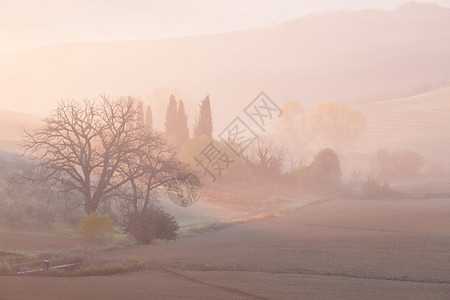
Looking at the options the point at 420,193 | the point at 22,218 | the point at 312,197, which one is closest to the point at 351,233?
the point at 22,218

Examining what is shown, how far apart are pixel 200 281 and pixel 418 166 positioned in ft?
300

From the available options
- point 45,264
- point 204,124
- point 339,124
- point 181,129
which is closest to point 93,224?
point 45,264

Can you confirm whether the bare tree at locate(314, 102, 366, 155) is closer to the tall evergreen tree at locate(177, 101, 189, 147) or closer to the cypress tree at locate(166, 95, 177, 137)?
the tall evergreen tree at locate(177, 101, 189, 147)

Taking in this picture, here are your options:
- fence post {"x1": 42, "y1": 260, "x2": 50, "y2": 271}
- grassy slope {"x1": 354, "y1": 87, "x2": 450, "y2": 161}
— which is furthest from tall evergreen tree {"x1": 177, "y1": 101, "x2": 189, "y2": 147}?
fence post {"x1": 42, "y1": 260, "x2": 50, "y2": 271}

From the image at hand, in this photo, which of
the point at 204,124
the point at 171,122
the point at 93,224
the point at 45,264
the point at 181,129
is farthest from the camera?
the point at 171,122

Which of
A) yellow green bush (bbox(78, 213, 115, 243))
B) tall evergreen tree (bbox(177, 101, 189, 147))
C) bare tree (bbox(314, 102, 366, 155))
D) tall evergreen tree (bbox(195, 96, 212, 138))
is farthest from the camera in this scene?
bare tree (bbox(314, 102, 366, 155))

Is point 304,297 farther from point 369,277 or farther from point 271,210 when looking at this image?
point 271,210

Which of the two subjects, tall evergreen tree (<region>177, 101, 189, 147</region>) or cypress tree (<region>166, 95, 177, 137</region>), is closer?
tall evergreen tree (<region>177, 101, 189, 147</region>)

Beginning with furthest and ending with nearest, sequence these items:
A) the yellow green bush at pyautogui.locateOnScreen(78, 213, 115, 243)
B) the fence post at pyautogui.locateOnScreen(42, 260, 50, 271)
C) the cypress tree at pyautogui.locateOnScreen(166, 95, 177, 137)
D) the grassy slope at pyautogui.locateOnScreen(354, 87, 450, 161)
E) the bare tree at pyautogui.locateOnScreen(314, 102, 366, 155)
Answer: the grassy slope at pyautogui.locateOnScreen(354, 87, 450, 161), the bare tree at pyautogui.locateOnScreen(314, 102, 366, 155), the cypress tree at pyautogui.locateOnScreen(166, 95, 177, 137), the yellow green bush at pyautogui.locateOnScreen(78, 213, 115, 243), the fence post at pyautogui.locateOnScreen(42, 260, 50, 271)

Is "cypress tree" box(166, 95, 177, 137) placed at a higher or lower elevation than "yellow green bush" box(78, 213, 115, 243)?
higher

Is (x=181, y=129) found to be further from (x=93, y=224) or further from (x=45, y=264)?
(x=45, y=264)

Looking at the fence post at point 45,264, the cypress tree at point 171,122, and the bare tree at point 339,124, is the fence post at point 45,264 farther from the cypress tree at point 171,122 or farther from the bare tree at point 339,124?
the bare tree at point 339,124

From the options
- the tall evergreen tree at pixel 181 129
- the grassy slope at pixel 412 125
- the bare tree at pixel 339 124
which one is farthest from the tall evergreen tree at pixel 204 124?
the grassy slope at pixel 412 125

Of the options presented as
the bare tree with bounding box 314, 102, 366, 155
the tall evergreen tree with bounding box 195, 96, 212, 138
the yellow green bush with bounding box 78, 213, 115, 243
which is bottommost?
the yellow green bush with bounding box 78, 213, 115, 243
